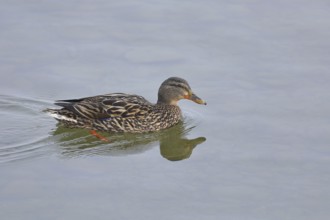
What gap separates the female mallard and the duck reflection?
4.8 inches

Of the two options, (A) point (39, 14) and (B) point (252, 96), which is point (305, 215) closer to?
(B) point (252, 96)

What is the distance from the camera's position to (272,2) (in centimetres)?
1555

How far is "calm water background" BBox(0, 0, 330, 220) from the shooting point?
9.62 meters

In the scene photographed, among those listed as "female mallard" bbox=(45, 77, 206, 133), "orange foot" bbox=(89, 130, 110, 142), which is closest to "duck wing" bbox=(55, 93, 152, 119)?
"female mallard" bbox=(45, 77, 206, 133)

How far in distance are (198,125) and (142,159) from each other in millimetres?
1524

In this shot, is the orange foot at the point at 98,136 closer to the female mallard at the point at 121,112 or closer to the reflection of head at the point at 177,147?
the female mallard at the point at 121,112

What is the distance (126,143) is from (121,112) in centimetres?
72

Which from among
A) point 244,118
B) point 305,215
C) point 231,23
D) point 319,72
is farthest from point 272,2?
point 305,215

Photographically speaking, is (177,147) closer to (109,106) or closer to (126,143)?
(126,143)

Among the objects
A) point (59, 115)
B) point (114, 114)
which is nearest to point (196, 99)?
point (114, 114)

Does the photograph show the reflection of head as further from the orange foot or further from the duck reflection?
the orange foot

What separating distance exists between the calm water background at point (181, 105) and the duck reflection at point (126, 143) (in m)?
0.03

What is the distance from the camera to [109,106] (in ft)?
40.3

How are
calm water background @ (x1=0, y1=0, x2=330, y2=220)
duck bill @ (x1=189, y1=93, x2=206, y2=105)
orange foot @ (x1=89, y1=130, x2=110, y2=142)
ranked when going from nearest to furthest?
calm water background @ (x1=0, y1=0, x2=330, y2=220) → orange foot @ (x1=89, y1=130, x2=110, y2=142) → duck bill @ (x1=189, y1=93, x2=206, y2=105)
